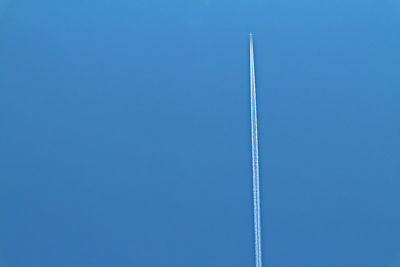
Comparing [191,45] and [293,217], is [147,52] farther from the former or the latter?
[293,217]

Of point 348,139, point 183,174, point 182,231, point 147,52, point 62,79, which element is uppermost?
point 147,52

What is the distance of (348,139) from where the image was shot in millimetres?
1421

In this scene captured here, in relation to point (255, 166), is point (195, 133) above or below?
above

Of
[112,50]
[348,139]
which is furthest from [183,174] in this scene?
[348,139]

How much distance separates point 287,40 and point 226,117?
0.42 m

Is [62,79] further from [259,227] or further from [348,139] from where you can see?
[348,139]

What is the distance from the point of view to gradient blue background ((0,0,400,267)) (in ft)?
4.60

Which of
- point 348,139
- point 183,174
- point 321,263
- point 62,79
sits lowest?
point 321,263

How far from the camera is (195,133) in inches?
56.0

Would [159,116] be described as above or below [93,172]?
above

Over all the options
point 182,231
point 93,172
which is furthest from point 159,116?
point 182,231

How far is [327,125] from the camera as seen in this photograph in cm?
142

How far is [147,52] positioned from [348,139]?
36.8 inches

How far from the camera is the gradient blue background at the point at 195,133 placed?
1403mm
